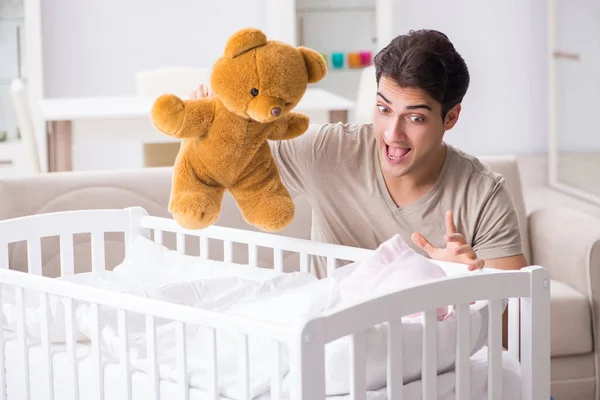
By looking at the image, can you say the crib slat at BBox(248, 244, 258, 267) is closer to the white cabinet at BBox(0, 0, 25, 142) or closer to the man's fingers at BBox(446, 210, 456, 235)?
the man's fingers at BBox(446, 210, 456, 235)

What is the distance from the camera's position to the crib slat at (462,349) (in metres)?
1.32

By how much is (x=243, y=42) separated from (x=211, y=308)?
506mm

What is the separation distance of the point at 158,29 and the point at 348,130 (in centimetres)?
357

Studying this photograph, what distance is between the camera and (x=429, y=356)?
1.29 metres

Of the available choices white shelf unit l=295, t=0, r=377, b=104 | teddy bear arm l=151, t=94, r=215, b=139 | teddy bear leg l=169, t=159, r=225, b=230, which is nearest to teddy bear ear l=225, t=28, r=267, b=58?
teddy bear arm l=151, t=94, r=215, b=139

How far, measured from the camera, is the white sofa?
2285 mm

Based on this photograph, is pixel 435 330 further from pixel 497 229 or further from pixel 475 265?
pixel 497 229

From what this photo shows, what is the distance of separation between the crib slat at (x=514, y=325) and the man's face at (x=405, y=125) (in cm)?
35

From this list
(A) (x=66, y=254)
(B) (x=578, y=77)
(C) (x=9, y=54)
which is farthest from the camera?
(B) (x=578, y=77)

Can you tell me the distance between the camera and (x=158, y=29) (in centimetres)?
520

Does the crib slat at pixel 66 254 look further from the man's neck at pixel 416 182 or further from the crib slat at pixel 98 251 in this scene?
the man's neck at pixel 416 182

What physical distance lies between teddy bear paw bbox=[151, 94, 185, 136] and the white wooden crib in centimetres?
29

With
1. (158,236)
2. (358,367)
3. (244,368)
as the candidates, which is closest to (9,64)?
(158,236)

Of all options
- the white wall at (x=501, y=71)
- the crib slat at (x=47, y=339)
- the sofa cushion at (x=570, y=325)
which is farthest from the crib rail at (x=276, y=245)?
the white wall at (x=501, y=71)
